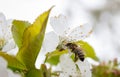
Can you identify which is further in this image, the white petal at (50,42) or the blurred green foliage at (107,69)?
the blurred green foliage at (107,69)

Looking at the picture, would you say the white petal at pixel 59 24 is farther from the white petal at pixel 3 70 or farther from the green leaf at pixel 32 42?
the white petal at pixel 3 70

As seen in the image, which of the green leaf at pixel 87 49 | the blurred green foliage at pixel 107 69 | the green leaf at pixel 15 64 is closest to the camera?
the green leaf at pixel 15 64

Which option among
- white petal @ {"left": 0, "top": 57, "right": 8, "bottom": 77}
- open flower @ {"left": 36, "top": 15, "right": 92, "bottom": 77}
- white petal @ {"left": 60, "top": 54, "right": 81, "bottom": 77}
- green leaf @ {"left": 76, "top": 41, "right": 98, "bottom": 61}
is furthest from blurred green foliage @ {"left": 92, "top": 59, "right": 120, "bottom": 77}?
white petal @ {"left": 0, "top": 57, "right": 8, "bottom": 77}

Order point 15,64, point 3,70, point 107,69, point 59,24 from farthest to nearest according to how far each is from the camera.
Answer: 1. point 107,69
2. point 59,24
3. point 15,64
4. point 3,70

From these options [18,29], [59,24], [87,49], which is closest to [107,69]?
[87,49]

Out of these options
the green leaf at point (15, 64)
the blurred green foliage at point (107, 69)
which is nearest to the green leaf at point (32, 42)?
the green leaf at point (15, 64)

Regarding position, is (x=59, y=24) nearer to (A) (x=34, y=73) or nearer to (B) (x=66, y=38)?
(B) (x=66, y=38)

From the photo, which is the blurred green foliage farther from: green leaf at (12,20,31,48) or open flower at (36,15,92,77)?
green leaf at (12,20,31,48)
